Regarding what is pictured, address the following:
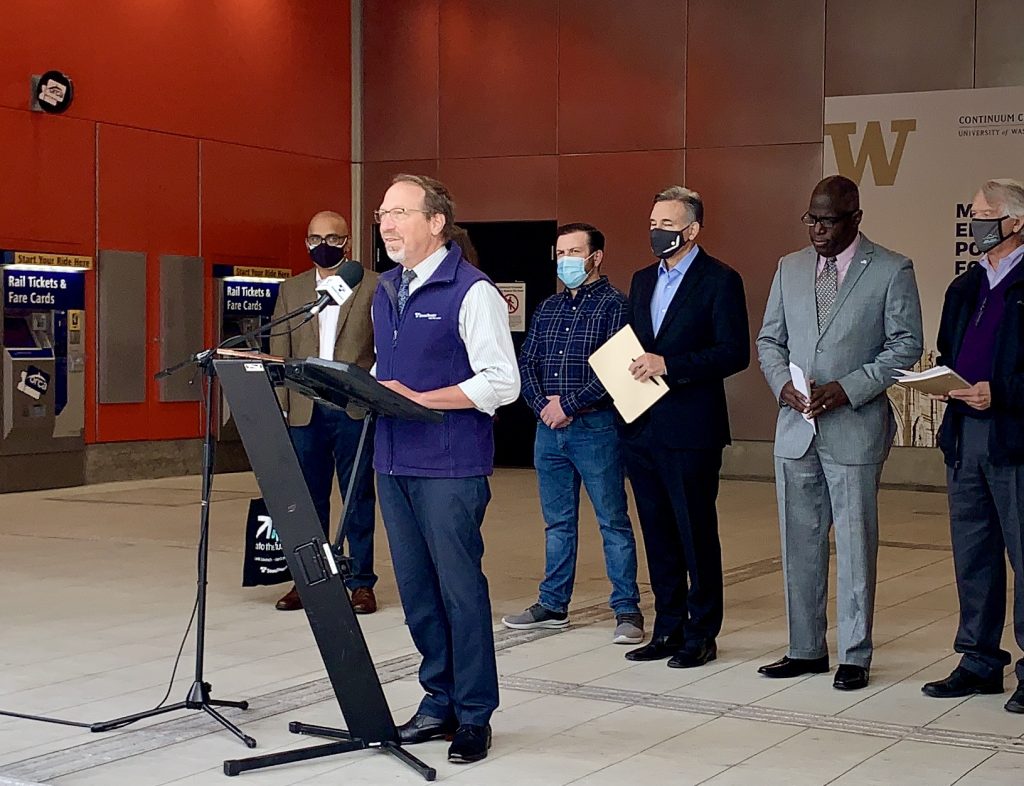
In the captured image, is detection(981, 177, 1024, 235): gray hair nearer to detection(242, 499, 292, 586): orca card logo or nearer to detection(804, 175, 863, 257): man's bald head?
detection(804, 175, 863, 257): man's bald head

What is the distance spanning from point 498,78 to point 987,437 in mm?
9817

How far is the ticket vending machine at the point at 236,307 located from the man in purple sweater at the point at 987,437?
870 cm

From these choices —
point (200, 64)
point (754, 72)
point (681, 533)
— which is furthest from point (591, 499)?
point (200, 64)

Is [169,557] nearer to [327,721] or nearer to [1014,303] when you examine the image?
[327,721]

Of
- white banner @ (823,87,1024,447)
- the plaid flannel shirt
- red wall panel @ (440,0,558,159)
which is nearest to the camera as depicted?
the plaid flannel shirt

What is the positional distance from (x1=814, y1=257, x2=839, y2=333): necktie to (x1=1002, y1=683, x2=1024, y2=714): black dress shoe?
1.40 meters

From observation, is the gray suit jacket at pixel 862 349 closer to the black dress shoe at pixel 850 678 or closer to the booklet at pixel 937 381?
the booklet at pixel 937 381

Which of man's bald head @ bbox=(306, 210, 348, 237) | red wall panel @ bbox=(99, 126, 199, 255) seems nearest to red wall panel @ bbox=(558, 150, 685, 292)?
red wall panel @ bbox=(99, 126, 199, 255)

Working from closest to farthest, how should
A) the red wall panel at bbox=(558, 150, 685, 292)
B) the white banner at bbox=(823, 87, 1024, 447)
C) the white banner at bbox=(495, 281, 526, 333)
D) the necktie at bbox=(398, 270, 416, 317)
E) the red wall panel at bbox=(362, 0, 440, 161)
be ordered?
the necktie at bbox=(398, 270, 416, 317) → the white banner at bbox=(823, 87, 1024, 447) → the red wall panel at bbox=(558, 150, 685, 292) → the white banner at bbox=(495, 281, 526, 333) → the red wall panel at bbox=(362, 0, 440, 161)

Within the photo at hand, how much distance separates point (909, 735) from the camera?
15.3 feet

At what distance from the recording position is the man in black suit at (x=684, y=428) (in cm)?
566

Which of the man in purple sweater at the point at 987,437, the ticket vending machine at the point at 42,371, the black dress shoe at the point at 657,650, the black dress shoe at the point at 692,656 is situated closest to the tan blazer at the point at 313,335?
Result: the black dress shoe at the point at 657,650

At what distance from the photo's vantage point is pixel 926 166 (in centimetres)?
1242

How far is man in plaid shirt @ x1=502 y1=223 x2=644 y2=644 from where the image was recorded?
6332mm
